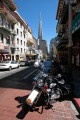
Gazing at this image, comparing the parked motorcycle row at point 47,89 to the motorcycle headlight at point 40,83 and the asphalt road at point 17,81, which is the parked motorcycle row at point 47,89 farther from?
the asphalt road at point 17,81

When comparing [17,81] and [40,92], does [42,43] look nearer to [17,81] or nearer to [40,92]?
[17,81]

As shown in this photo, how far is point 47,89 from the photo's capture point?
6480 mm

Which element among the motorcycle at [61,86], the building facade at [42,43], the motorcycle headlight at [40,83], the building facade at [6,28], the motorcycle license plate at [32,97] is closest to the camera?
the motorcycle license plate at [32,97]

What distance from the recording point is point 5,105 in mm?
6633

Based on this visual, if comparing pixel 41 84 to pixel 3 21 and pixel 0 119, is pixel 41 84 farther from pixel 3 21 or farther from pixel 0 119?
pixel 3 21

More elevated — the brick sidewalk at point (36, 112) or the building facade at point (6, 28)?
the building facade at point (6, 28)

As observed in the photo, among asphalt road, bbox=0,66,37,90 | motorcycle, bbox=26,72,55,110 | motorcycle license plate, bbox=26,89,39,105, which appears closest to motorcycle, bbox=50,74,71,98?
motorcycle, bbox=26,72,55,110

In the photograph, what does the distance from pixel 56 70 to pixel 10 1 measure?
3092 centimetres

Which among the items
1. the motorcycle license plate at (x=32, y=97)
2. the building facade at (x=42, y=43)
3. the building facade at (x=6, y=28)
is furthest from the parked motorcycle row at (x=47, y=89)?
the building facade at (x=42, y=43)

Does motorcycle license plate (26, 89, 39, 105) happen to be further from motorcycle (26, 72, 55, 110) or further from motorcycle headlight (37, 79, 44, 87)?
motorcycle headlight (37, 79, 44, 87)

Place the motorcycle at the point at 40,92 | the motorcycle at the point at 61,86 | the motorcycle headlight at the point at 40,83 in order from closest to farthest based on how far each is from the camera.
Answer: the motorcycle at the point at 40,92
the motorcycle headlight at the point at 40,83
the motorcycle at the point at 61,86

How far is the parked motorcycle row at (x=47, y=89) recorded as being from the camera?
5.96m

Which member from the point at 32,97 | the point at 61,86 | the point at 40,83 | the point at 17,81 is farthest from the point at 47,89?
the point at 17,81

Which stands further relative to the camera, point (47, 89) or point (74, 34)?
point (74, 34)
